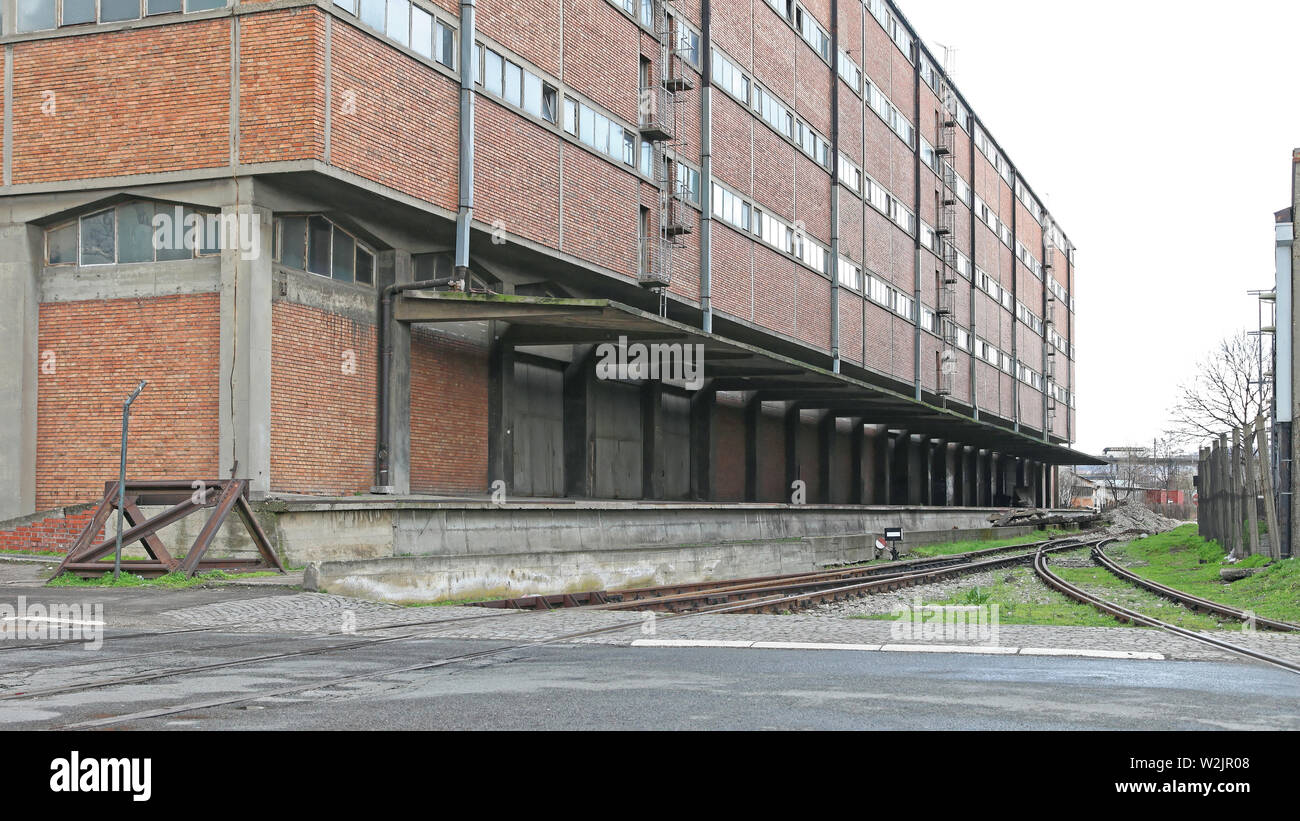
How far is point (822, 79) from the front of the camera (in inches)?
1924

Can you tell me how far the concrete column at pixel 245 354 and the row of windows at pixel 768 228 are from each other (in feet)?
61.6

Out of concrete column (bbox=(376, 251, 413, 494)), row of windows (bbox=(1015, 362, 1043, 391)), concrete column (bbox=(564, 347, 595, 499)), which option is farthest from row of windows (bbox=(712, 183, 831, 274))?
row of windows (bbox=(1015, 362, 1043, 391))

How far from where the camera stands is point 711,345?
31766mm

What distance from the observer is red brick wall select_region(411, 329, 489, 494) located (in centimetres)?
2669

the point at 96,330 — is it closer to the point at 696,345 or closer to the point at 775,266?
the point at 696,345

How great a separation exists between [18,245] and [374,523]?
9417 mm

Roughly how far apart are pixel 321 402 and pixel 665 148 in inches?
611

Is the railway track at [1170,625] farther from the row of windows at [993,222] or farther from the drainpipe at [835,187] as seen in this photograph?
the row of windows at [993,222]

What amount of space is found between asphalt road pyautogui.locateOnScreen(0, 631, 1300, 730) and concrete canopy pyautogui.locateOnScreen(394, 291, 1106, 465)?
47.6 feet

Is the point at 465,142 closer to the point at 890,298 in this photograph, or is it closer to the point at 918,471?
the point at 890,298

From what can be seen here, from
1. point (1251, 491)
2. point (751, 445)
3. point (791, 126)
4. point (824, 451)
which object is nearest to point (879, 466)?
point (824, 451)

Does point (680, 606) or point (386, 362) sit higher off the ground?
point (386, 362)

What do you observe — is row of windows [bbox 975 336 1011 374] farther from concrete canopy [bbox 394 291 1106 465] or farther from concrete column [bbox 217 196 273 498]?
concrete column [bbox 217 196 273 498]
